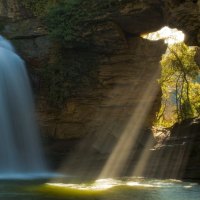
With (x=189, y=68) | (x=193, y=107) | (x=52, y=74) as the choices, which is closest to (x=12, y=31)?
(x=52, y=74)

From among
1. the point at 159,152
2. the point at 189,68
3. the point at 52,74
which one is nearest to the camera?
the point at 159,152

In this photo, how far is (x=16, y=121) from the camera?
706 inches

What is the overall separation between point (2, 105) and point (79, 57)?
407 cm

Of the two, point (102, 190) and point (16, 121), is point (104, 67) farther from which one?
point (102, 190)

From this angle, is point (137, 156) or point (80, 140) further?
point (80, 140)

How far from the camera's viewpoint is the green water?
37.0 ft

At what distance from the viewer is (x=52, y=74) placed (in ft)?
61.6

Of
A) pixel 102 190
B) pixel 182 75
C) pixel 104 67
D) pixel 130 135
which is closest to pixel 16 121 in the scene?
pixel 104 67

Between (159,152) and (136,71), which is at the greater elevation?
(136,71)

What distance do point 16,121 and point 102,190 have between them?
22.1ft

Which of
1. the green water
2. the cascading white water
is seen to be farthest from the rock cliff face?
the green water

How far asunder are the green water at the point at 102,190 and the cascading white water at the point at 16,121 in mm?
3210

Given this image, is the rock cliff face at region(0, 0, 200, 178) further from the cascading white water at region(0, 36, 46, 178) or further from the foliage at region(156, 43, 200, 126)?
the foliage at region(156, 43, 200, 126)

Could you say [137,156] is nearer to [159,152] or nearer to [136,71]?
[159,152]
